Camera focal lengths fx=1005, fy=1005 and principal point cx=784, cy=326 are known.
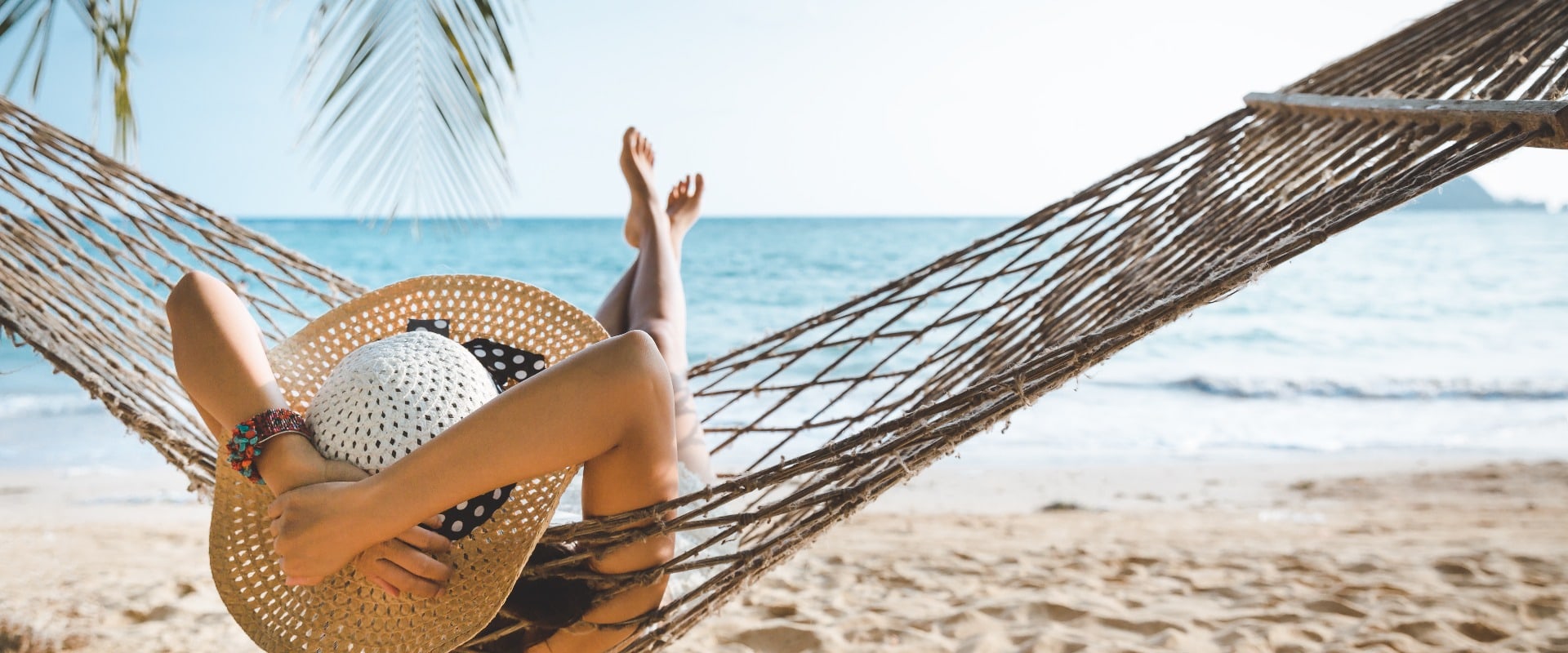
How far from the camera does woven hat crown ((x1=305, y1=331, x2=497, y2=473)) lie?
0.86 m

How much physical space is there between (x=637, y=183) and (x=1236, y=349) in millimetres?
6654

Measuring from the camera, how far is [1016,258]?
1.50 metres

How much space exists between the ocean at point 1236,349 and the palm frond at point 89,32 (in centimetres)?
48

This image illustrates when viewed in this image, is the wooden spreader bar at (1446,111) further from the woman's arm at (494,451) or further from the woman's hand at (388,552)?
the woman's hand at (388,552)

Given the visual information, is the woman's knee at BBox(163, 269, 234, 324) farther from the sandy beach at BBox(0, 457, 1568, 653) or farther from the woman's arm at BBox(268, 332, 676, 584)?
the sandy beach at BBox(0, 457, 1568, 653)

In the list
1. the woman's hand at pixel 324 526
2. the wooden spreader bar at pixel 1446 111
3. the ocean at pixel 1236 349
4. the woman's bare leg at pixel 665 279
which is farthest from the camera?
the ocean at pixel 1236 349

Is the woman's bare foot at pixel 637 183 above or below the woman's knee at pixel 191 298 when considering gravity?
above

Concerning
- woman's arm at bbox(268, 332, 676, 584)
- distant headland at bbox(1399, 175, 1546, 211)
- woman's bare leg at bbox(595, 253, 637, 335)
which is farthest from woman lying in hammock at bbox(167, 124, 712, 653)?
distant headland at bbox(1399, 175, 1546, 211)

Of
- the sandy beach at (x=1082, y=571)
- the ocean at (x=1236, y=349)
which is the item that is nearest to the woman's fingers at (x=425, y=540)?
the ocean at (x=1236, y=349)

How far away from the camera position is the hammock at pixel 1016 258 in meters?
0.97

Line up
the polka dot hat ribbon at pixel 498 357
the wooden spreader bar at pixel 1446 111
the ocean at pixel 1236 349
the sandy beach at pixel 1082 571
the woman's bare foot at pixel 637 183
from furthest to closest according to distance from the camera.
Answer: the ocean at pixel 1236 349
the sandy beach at pixel 1082 571
the woman's bare foot at pixel 637 183
the polka dot hat ribbon at pixel 498 357
the wooden spreader bar at pixel 1446 111

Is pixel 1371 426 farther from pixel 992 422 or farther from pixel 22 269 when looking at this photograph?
pixel 22 269

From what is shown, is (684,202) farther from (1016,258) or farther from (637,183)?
(1016,258)

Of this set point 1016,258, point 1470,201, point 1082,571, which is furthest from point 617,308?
point 1470,201
